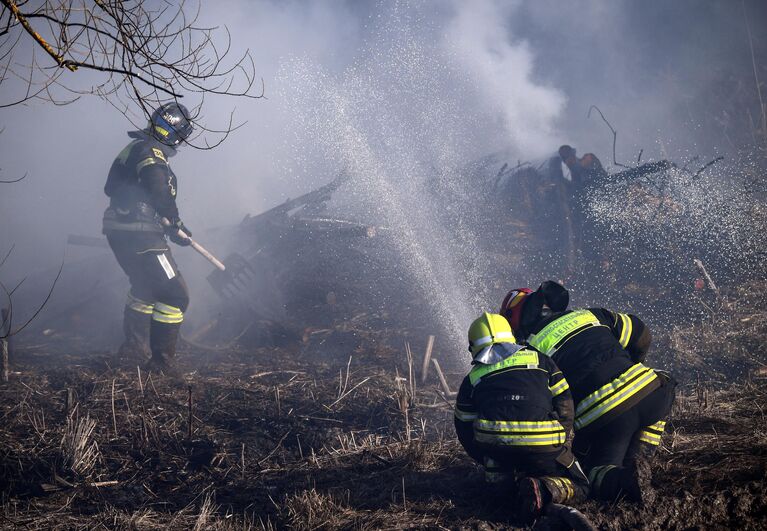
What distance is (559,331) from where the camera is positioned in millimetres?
3303

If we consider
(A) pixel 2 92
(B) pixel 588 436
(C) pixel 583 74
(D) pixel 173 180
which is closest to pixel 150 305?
(D) pixel 173 180

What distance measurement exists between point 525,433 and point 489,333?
24.1 inches

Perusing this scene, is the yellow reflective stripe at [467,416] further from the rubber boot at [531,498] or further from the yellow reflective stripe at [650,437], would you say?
the yellow reflective stripe at [650,437]

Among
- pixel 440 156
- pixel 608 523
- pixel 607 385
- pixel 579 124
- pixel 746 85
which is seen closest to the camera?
pixel 608 523

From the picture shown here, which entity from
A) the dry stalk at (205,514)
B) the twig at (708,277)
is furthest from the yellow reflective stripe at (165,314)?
the twig at (708,277)

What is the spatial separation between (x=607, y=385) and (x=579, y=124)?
19.5 metres

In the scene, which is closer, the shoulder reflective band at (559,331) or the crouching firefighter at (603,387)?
the crouching firefighter at (603,387)

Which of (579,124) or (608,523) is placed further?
(579,124)

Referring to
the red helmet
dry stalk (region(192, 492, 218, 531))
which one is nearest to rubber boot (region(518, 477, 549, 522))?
the red helmet

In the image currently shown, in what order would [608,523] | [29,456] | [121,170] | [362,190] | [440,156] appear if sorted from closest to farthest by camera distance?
1. [608,523]
2. [29,456]
3. [121,170]
4. [362,190]
5. [440,156]

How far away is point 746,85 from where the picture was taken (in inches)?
653

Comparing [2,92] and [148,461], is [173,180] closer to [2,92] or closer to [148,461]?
[148,461]

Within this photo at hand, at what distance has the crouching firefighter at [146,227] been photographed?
19.7 ft

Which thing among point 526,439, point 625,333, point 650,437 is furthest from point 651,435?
point 526,439
